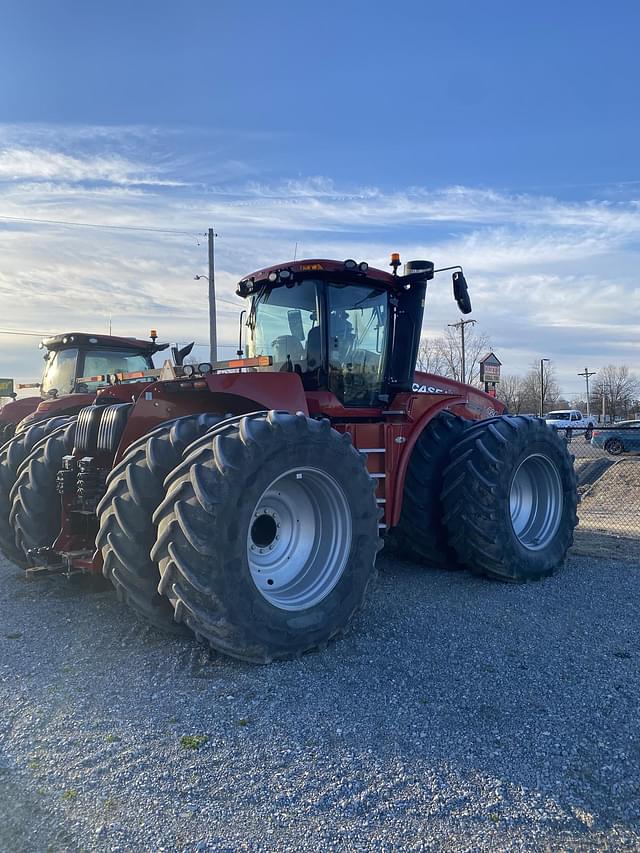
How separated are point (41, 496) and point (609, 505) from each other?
41.3ft

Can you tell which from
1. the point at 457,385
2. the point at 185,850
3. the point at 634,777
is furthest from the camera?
the point at 457,385

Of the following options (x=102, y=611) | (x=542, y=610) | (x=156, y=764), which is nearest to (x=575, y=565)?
(x=542, y=610)

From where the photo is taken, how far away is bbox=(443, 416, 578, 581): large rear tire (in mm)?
5898

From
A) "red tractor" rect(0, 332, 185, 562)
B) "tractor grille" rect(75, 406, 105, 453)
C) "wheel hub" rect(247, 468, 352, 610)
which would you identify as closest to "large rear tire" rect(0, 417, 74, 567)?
"tractor grille" rect(75, 406, 105, 453)

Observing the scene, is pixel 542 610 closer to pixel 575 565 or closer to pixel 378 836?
pixel 575 565

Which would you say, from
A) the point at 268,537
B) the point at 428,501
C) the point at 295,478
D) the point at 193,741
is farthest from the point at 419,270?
the point at 193,741

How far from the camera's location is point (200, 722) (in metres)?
3.25

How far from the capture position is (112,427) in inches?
188

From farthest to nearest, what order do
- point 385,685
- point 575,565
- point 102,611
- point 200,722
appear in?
point 575,565 < point 102,611 < point 385,685 < point 200,722

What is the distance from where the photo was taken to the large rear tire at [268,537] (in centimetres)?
366

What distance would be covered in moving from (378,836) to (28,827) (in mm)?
1300

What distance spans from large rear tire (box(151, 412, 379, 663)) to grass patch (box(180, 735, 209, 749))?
2.15 ft

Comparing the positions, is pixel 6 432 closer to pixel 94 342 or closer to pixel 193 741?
pixel 94 342

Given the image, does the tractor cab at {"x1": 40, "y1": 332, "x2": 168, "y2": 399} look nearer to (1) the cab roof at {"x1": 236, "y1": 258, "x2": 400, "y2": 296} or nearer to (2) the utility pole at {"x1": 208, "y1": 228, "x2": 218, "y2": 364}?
(1) the cab roof at {"x1": 236, "y1": 258, "x2": 400, "y2": 296}
